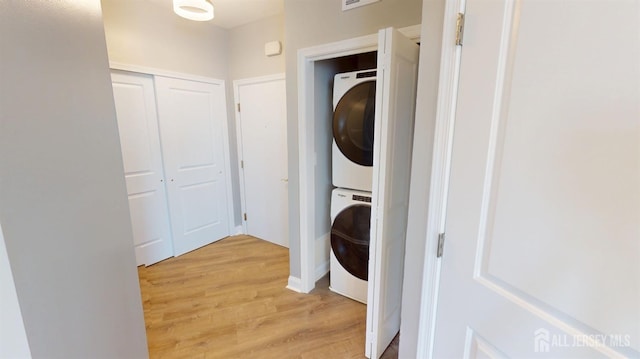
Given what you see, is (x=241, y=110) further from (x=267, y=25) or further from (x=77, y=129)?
(x=77, y=129)

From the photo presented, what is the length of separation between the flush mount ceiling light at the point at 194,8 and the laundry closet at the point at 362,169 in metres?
0.71

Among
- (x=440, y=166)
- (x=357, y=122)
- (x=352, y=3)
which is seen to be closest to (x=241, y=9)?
(x=352, y=3)

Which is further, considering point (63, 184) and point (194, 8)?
point (194, 8)

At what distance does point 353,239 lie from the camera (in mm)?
2141

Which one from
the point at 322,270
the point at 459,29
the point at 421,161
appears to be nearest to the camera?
the point at 459,29

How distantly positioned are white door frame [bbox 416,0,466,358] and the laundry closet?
16.5 inches

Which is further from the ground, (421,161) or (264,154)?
(421,161)

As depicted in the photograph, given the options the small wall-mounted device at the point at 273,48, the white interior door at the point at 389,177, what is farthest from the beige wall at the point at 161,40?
the white interior door at the point at 389,177

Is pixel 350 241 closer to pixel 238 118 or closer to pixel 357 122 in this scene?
pixel 357 122

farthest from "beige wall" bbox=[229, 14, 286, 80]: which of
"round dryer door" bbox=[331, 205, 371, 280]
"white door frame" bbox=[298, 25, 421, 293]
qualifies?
"round dryer door" bbox=[331, 205, 371, 280]

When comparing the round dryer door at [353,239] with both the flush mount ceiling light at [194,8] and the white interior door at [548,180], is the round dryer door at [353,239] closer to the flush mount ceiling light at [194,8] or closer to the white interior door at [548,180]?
the white interior door at [548,180]

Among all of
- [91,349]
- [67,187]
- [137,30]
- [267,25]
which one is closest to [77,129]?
[67,187]

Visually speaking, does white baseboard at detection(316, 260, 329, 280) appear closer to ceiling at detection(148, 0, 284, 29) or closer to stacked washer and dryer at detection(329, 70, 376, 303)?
stacked washer and dryer at detection(329, 70, 376, 303)

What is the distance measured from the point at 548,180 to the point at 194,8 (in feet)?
7.35
